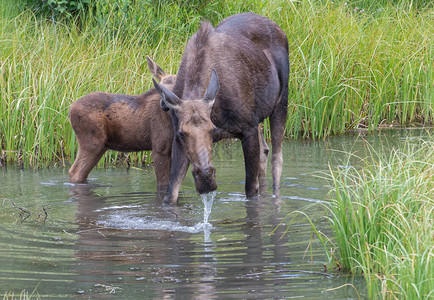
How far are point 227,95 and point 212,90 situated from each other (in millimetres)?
719

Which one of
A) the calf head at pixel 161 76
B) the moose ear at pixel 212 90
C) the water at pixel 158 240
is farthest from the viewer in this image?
the calf head at pixel 161 76

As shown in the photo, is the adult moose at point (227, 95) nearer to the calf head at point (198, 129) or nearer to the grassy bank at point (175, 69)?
the calf head at point (198, 129)

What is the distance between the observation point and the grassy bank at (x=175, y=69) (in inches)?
394

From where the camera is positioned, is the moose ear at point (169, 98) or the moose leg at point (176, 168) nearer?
the moose ear at point (169, 98)

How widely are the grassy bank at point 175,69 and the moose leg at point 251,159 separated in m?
2.75

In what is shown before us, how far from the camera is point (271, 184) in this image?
8.96m

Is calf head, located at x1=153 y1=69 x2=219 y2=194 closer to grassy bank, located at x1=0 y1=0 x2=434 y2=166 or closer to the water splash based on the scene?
the water splash

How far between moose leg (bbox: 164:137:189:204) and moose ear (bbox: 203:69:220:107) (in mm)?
709

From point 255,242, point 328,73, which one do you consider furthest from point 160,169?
point 328,73

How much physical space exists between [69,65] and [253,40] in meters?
3.23

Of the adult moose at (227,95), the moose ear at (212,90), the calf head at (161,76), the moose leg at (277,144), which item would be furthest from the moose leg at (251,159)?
the calf head at (161,76)

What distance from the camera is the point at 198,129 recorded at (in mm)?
6484

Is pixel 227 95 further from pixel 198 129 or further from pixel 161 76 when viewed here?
pixel 161 76

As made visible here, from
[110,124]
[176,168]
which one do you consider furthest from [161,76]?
[176,168]
